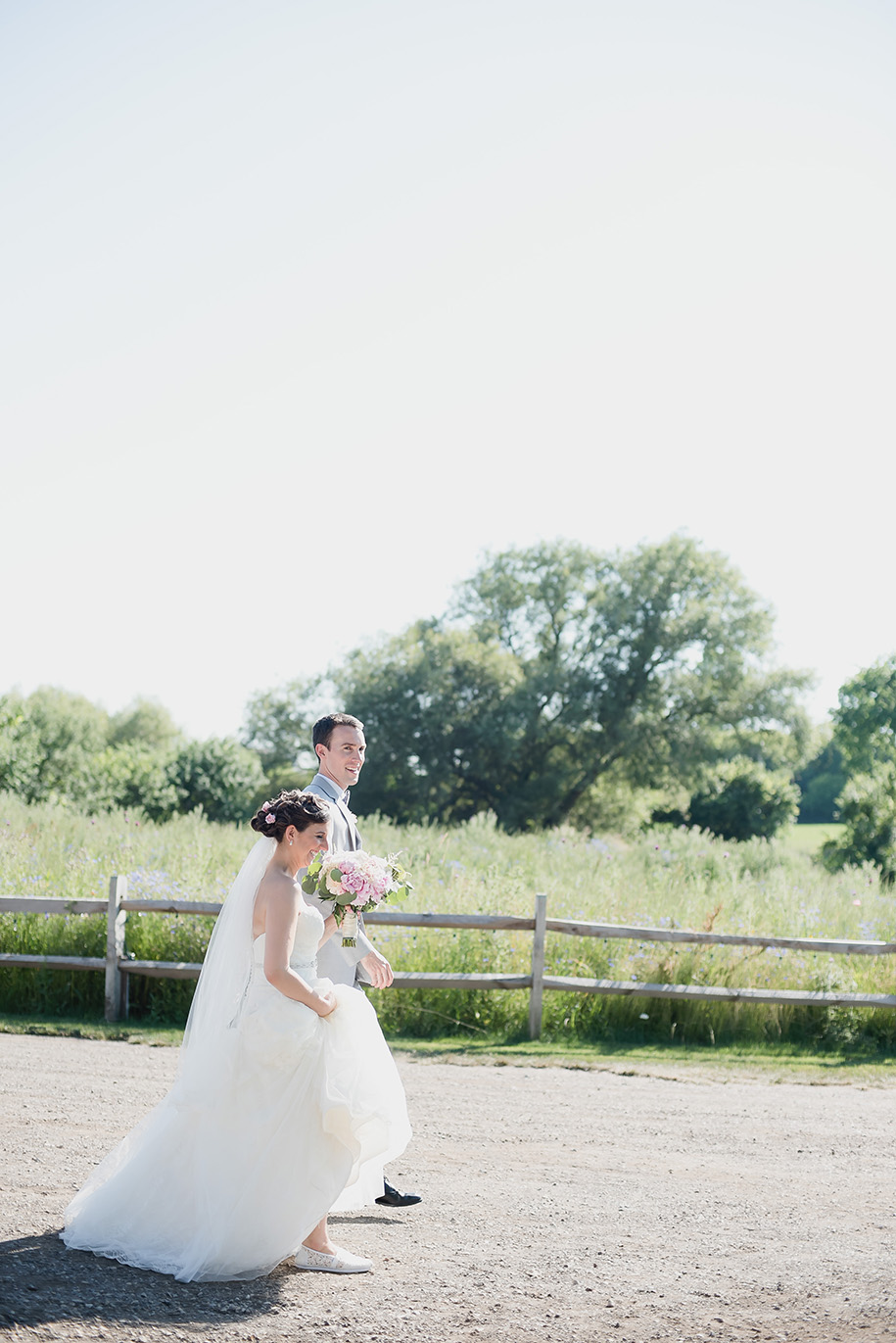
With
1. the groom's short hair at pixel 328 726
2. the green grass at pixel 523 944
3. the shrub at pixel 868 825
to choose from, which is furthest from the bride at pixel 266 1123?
the shrub at pixel 868 825

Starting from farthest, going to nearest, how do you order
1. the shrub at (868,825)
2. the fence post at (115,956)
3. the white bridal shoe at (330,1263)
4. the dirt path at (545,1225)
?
the shrub at (868,825), the fence post at (115,956), the white bridal shoe at (330,1263), the dirt path at (545,1225)

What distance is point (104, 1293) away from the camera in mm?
3994

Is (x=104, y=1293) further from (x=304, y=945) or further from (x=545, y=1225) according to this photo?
(x=545, y=1225)

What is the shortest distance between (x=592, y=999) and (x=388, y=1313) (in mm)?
6668

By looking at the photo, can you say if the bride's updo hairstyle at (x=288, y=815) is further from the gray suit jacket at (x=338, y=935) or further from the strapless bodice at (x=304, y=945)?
the gray suit jacket at (x=338, y=935)

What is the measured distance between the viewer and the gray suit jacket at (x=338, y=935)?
5094 millimetres

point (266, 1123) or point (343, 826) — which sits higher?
point (343, 826)

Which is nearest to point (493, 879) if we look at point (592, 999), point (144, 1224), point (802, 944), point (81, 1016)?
point (592, 999)

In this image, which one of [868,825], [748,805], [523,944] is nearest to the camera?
[523,944]

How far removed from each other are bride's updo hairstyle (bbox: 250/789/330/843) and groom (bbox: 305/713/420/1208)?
0.56 metres

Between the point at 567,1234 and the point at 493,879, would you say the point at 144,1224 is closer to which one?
the point at 567,1234

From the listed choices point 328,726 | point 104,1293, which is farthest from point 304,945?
point 104,1293

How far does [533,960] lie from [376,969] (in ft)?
17.6

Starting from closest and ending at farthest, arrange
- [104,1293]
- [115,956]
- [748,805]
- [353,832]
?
[104,1293], [353,832], [115,956], [748,805]
